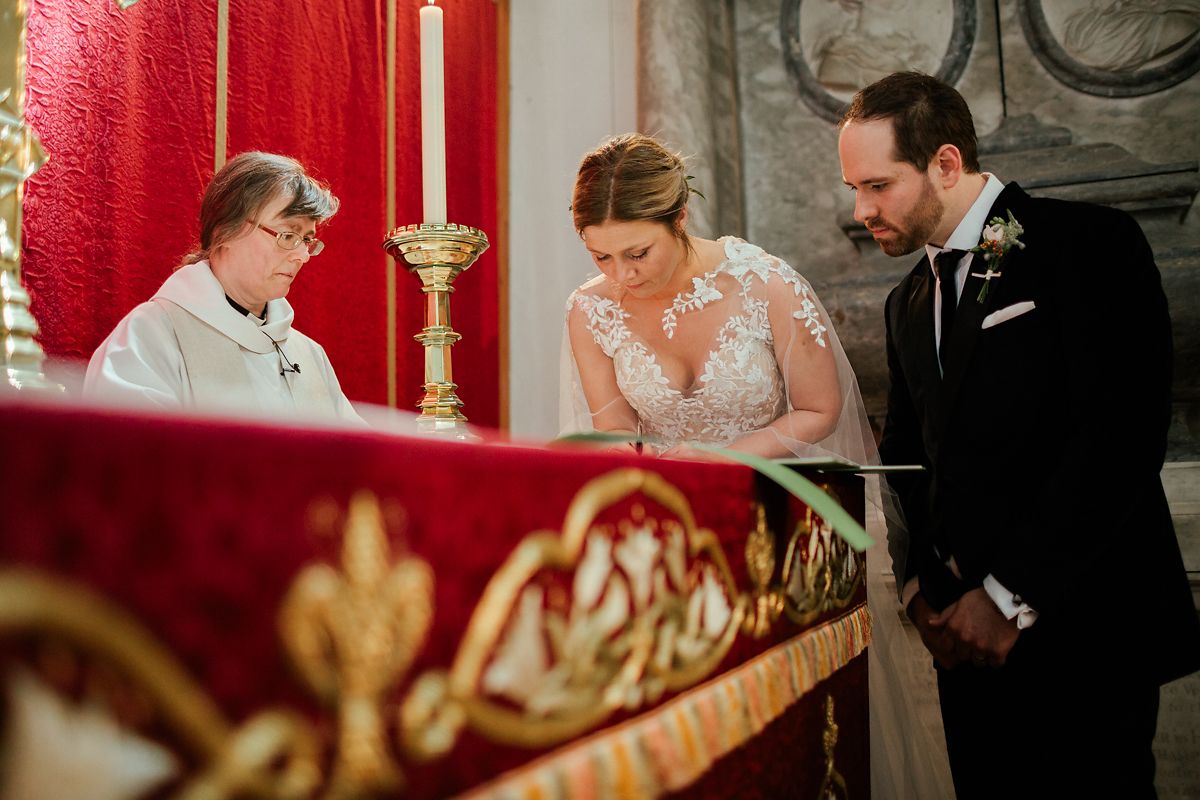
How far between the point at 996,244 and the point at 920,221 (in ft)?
0.68

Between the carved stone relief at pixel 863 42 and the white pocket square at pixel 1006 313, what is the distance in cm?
215

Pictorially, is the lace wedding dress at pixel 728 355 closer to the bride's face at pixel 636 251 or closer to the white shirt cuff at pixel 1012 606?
the bride's face at pixel 636 251

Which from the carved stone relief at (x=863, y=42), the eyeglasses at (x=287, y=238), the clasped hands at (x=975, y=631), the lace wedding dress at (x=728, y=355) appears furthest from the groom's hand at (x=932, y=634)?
the carved stone relief at (x=863, y=42)

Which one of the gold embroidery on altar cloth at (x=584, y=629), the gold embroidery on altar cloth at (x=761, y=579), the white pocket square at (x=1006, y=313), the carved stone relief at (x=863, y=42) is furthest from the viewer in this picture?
the carved stone relief at (x=863, y=42)

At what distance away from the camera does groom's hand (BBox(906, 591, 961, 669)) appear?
6.09 feet

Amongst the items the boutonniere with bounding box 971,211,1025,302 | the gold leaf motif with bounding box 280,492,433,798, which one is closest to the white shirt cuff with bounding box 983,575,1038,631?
the boutonniere with bounding box 971,211,1025,302

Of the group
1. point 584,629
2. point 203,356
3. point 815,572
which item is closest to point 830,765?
point 815,572

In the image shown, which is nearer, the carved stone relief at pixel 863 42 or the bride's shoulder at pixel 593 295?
the bride's shoulder at pixel 593 295

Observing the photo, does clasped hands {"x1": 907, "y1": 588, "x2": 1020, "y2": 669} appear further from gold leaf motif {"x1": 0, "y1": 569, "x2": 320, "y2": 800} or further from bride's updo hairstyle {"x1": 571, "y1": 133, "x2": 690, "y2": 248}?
gold leaf motif {"x1": 0, "y1": 569, "x2": 320, "y2": 800}

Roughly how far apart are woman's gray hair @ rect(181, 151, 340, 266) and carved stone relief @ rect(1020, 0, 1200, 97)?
2.85 m

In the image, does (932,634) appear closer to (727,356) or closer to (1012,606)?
(1012,606)

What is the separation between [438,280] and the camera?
1.69m

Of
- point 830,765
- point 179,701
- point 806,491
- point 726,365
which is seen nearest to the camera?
point 179,701

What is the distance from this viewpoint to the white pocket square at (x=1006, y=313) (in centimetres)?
181
